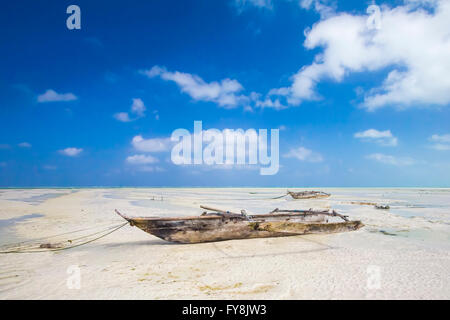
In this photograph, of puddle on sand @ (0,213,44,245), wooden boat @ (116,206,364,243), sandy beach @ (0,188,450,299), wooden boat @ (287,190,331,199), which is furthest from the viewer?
wooden boat @ (287,190,331,199)

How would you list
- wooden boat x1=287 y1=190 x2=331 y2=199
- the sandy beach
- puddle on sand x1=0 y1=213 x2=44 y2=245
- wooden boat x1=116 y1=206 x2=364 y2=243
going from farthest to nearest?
wooden boat x1=287 y1=190 x2=331 y2=199 < puddle on sand x1=0 y1=213 x2=44 y2=245 < wooden boat x1=116 y1=206 x2=364 y2=243 < the sandy beach

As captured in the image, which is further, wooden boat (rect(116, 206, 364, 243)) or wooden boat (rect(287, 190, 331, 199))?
wooden boat (rect(287, 190, 331, 199))

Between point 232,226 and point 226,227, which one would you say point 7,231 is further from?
point 232,226

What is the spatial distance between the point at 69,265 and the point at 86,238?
12.3 feet

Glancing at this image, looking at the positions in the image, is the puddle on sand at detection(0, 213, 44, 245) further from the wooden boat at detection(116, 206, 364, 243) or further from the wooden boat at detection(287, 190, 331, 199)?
the wooden boat at detection(287, 190, 331, 199)

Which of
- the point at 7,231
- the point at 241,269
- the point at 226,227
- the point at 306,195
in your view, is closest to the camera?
the point at 241,269

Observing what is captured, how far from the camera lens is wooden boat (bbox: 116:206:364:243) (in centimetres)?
845

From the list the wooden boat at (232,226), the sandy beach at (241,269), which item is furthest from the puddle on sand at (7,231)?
the wooden boat at (232,226)

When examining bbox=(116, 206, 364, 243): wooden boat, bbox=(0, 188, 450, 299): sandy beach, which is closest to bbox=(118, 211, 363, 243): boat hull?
bbox=(116, 206, 364, 243): wooden boat

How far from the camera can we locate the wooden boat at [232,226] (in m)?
8.45

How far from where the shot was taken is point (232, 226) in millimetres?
9445

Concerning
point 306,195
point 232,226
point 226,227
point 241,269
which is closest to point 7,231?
point 226,227
